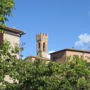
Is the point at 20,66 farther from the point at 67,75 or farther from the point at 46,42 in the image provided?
the point at 46,42

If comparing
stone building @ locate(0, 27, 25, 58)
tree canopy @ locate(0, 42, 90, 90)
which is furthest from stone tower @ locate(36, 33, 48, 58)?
tree canopy @ locate(0, 42, 90, 90)

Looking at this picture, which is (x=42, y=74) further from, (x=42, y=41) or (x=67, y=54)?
(x=42, y=41)

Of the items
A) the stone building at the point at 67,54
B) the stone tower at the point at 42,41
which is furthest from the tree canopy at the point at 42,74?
the stone tower at the point at 42,41

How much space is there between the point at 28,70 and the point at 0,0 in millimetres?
5599

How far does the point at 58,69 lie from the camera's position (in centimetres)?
1539

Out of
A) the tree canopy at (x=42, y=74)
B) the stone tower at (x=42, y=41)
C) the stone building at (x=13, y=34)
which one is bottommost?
the tree canopy at (x=42, y=74)

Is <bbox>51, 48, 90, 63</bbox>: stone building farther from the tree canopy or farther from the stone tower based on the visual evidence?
the stone tower

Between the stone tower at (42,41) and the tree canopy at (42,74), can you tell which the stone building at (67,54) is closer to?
the tree canopy at (42,74)

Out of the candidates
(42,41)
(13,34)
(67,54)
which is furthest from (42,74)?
(42,41)

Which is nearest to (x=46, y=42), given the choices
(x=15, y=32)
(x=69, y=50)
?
(x=69, y=50)

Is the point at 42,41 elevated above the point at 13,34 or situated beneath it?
elevated above

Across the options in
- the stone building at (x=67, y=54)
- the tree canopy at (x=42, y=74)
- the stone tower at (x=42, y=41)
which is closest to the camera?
the tree canopy at (x=42, y=74)

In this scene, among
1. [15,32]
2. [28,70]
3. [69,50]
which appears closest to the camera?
[28,70]

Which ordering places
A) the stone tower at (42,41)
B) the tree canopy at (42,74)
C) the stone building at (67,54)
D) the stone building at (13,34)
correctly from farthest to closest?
1. the stone tower at (42,41)
2. the stone building at (67,54)
3. the stone building at (13,34)
4. the tree canopy at (42,74)
